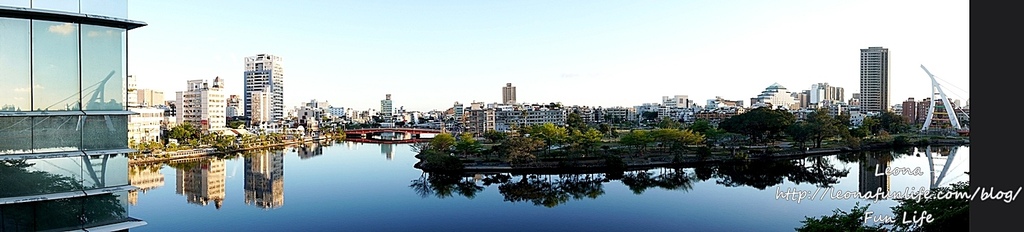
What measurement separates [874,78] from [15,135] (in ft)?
193

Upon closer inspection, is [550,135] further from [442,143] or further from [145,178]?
[145,178]

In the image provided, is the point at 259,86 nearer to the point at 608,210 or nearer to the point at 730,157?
the point at 730,157

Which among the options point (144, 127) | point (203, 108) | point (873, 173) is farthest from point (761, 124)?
point (203, 108)

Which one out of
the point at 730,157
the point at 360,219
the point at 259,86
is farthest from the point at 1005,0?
the point at 259,86

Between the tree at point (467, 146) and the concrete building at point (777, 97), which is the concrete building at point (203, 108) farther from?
the concrete building at point (777, 97)

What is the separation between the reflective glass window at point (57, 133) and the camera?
77.6 inches

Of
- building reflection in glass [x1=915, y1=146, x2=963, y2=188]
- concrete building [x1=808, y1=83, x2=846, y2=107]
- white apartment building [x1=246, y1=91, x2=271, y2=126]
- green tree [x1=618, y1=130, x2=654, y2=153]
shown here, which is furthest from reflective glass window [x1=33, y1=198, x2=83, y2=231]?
concrete building [x1=808, y1=83, x2=846, y2=107]

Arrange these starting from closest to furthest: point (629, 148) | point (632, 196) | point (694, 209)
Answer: point (694, 209) < point (632, 196) < point (629, 148)

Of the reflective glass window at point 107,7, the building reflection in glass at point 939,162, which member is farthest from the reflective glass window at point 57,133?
the building reflection in glass at point 939,162

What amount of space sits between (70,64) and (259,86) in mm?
55256

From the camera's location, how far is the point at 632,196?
11844 millimetres

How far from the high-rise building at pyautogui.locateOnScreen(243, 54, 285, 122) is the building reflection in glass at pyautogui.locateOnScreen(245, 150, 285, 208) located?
30681mm

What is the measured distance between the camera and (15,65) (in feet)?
6.32

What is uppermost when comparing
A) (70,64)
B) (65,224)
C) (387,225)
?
(70,64)
